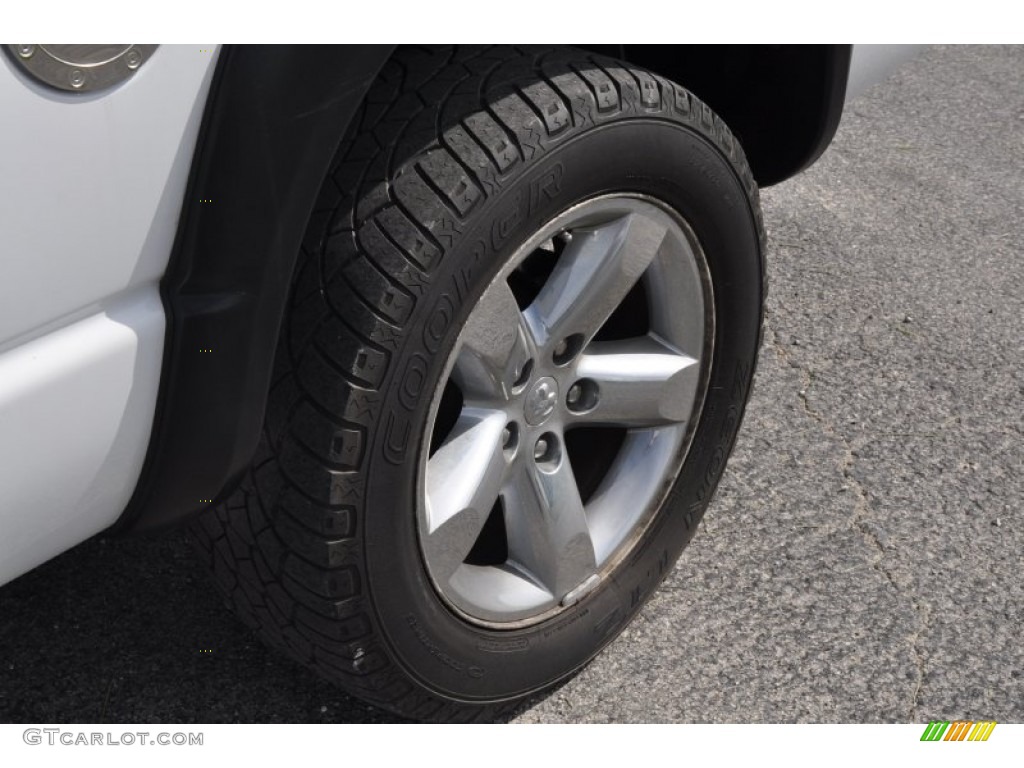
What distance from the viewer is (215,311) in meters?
1.34

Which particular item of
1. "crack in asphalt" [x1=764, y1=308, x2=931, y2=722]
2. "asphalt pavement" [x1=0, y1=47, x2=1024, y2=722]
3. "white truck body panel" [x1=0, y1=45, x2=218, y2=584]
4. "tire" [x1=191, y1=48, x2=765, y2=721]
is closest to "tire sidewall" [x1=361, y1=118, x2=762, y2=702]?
"tire" [x1=191, y1=48, x2=765, y2=721]

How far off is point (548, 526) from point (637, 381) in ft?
0.85

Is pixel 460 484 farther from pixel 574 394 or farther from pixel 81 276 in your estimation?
pixel 81 276

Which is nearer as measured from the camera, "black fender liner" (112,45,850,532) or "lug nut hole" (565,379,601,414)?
"black fender liner" (112,45,850,532)

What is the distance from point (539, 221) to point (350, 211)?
0.82ft

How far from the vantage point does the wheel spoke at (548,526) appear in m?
1.90

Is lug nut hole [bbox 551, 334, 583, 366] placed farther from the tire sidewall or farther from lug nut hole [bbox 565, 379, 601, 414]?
the tire sidewall

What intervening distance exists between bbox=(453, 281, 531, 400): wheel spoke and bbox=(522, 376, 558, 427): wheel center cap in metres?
0.06

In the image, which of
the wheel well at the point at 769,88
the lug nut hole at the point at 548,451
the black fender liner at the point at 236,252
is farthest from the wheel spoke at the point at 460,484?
the wheel well at the point at 769,88

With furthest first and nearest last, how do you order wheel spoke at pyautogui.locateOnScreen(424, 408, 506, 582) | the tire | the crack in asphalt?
the crack in asphalt → wheel spoke at pyautogui.locateOnScreen(424, 408, 506, 582) → the tire

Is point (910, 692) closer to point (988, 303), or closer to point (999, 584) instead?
point (999, 584)

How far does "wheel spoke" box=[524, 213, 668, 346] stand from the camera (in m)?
1.81
